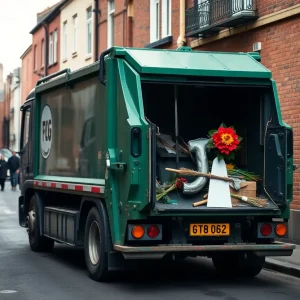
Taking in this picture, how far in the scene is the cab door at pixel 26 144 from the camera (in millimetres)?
14836

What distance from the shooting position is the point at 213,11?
61.1 ft

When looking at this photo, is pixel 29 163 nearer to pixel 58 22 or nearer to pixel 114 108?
pixel 114 108

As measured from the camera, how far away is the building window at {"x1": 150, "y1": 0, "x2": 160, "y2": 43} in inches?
954

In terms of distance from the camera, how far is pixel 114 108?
10367 millimetres

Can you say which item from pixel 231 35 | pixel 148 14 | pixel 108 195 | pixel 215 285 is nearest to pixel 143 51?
pixel 108 195

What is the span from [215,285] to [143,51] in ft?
9.73

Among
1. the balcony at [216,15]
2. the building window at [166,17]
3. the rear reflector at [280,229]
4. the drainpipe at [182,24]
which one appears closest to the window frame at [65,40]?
the building window at [166,17]

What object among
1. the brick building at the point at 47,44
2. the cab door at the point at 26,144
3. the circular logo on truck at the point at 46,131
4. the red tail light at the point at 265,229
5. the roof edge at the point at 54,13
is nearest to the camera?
the red tail light at the point at 265,229

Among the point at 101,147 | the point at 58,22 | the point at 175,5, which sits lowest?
the point at 101,147

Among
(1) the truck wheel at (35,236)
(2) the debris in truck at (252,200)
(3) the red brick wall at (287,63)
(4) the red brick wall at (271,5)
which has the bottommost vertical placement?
(1) the truck wheel at (35,236)

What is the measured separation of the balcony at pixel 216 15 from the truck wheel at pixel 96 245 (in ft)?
24.4

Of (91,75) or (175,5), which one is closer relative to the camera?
(91,75)

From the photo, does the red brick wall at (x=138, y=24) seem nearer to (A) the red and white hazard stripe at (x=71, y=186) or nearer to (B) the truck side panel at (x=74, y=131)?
(B) the truck side panel at (x=74, y=131)

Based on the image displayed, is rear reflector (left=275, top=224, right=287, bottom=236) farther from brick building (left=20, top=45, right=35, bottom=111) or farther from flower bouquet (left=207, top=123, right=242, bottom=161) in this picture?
brick building (left=20, top=45, right=35, bottom=111)
